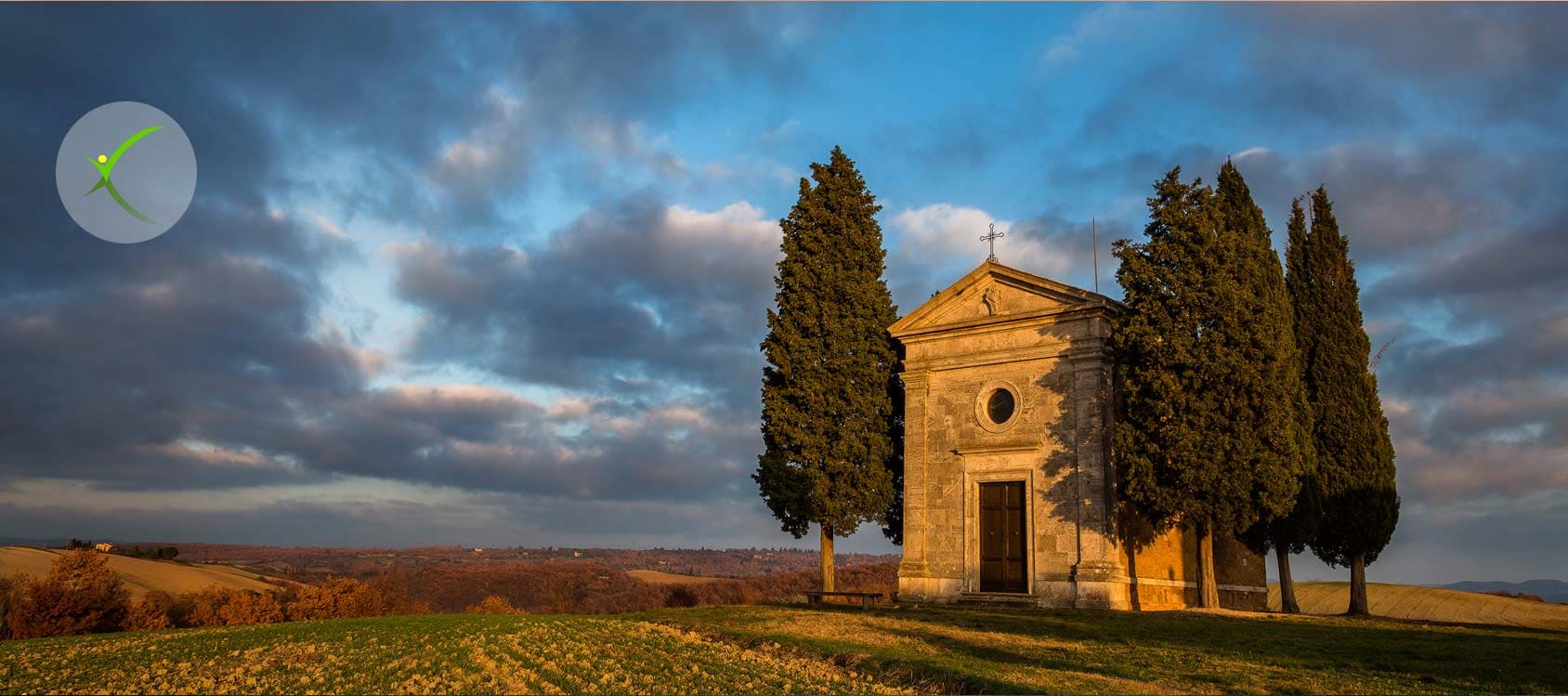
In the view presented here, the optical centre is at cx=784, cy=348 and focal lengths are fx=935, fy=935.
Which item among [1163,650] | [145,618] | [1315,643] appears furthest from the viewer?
[145,618]

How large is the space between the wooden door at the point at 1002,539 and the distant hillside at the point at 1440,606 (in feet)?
52.9

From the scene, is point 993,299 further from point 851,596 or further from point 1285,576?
point 1285,576

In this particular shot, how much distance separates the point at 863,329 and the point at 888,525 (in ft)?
20.7

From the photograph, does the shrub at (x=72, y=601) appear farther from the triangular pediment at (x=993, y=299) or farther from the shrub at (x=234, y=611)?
the triangular pediment at (x=993, y=299)

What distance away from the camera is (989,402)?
27250 mm

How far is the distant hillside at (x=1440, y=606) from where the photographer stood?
37.2 metres

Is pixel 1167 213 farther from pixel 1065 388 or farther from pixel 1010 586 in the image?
pixel 1010 586

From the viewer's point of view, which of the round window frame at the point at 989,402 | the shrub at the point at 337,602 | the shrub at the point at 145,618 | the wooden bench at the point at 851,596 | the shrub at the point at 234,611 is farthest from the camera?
the shrub at the point at 234,611

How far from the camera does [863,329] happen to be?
98.3ft

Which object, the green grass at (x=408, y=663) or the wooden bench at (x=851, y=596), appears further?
the wooden bench at (x=851, y=596)

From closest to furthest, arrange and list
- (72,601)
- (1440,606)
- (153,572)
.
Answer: (72,601) → (1440,606) → (153,572)

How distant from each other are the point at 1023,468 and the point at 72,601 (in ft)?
89.5

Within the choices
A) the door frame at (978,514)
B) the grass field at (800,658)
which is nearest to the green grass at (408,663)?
the grass field at (800,658)

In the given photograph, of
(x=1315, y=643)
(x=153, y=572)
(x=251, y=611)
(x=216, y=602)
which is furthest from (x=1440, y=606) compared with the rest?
(x=153, y=572)
